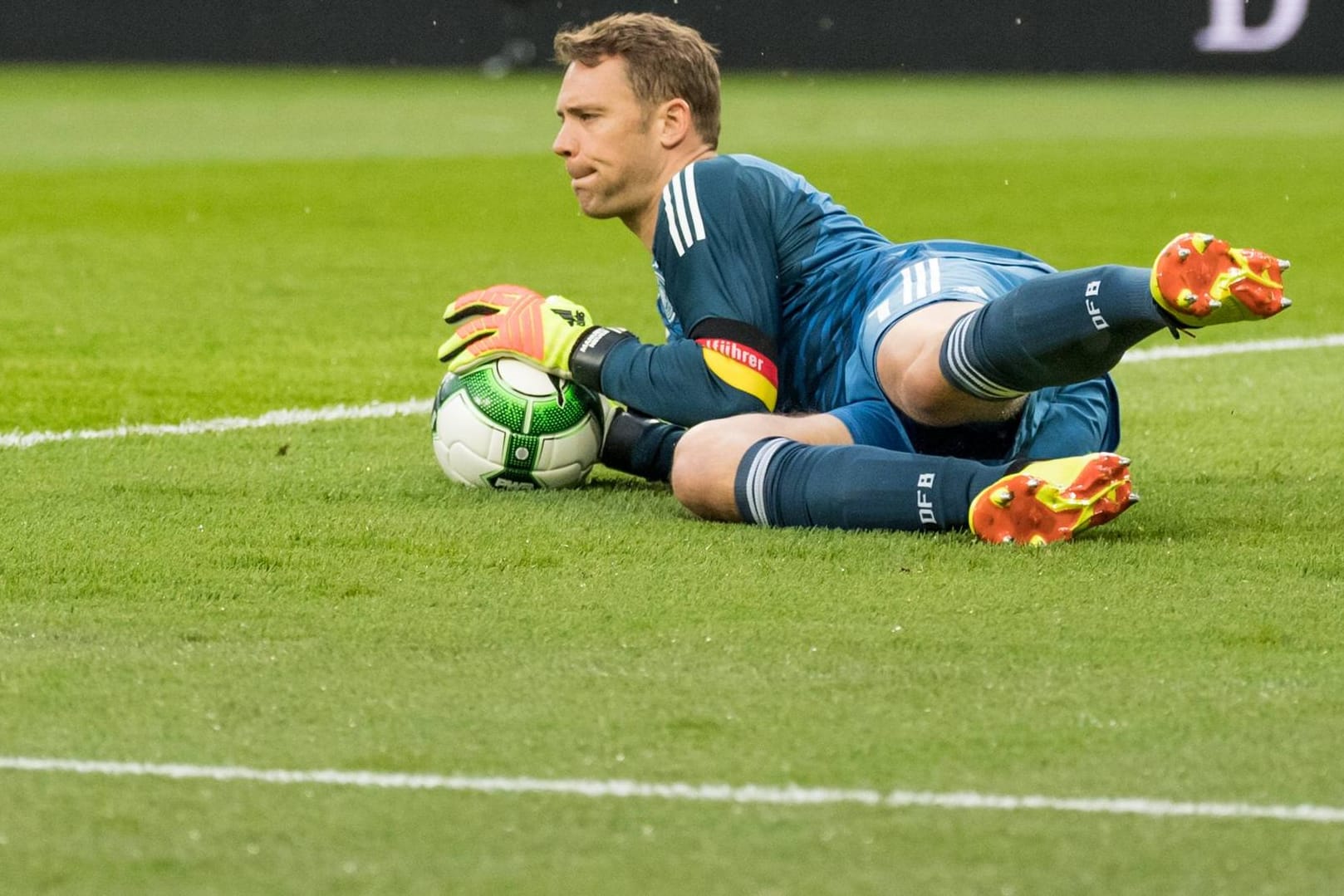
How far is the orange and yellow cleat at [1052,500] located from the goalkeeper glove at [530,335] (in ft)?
3.06

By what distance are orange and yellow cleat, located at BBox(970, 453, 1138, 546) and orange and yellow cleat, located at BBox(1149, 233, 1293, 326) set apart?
0.35m

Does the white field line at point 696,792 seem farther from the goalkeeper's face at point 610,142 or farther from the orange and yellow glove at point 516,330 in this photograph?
the goalkeeper's face at point 610,142

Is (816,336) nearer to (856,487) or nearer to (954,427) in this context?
(954,427)

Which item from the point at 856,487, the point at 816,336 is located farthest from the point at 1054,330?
the point at 816,336

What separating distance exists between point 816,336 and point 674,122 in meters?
0.53

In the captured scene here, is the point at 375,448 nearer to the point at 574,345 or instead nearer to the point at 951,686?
the point at 574,345

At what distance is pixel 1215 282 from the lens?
3605mm

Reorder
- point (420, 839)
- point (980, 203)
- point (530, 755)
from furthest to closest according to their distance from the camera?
1. point (980, 203)
2. point (530, 755)
3. point (420, 839)

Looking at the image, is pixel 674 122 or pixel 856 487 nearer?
pixel 856 487

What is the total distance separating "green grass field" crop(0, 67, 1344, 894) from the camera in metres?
2.38

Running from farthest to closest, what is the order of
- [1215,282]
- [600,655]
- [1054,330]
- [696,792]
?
[1054,330], [1215,282], [600,655], [696,792]

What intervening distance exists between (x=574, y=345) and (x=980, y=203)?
343 inches

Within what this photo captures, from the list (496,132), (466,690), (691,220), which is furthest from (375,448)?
(496,132)

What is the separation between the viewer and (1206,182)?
14.5 m
